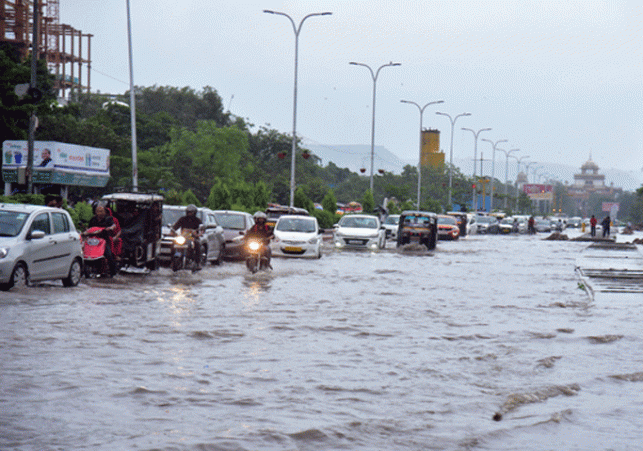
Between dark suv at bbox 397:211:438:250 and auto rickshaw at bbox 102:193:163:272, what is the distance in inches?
757

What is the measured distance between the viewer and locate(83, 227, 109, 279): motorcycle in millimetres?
18000

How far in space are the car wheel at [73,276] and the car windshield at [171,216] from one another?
21.8ft

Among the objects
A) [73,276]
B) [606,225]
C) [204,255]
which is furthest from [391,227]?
[73,276]

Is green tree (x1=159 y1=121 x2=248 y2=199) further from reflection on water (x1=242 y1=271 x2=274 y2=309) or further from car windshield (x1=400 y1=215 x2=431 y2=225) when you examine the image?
reflection on water (x1=242 y1=271 x2=274 y2=309)

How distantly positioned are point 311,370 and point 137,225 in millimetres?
11573

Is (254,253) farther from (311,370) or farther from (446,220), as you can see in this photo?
(446,220)

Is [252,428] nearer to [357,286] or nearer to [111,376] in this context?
[111,376]

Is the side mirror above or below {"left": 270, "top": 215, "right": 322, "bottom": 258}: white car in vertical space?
above

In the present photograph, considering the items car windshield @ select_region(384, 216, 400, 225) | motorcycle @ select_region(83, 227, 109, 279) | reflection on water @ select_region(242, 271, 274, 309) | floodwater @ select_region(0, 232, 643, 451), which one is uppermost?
car windshield @ select_region(384, 216, 400, 225)

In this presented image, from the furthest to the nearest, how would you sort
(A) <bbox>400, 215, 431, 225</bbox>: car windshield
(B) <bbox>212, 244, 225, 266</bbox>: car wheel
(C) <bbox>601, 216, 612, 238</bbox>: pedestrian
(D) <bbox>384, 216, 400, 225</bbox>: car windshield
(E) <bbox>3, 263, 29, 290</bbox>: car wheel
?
(C) <bbox>601, 216, 612, 238</bbox>: pedestrian → (D) <bbox>384, 216, 400, 225</bbox>: car windshield → (A) <bbox>400, 215, 431, 225</bbox>: car windshield → (B) <bbox>212, 244, 225, 266</bbox>: car wheel → (E) <bbox>3, 263, 29, 290</bbox>: car wheel

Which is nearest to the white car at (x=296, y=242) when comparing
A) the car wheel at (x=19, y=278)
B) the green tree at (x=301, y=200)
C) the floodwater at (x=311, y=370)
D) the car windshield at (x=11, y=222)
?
the floodwater at (x=311, y=370)

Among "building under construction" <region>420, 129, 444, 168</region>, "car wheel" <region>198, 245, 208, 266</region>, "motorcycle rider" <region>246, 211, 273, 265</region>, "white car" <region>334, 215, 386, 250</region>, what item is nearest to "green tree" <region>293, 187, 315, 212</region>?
"white car" <region>334, 215, 386, 250</region>

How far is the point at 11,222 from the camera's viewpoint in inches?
592

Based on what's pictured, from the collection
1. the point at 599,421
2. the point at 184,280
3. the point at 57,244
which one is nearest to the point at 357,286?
the point at 184,280
